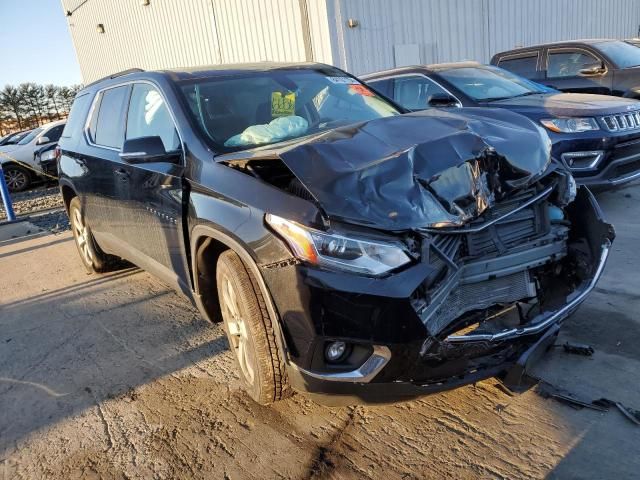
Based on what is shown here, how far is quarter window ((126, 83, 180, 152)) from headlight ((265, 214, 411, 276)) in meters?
1.37

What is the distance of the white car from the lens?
13203 millimetres

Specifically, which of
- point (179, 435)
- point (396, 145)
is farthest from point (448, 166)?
point (179, 435)

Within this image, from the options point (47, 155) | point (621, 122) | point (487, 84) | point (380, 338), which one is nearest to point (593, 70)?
point (487, 84)

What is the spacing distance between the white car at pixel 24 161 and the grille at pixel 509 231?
13106mm

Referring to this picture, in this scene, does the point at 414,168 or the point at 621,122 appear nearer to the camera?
the point at 414,168

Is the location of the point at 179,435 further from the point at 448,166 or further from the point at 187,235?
the point at 448,166

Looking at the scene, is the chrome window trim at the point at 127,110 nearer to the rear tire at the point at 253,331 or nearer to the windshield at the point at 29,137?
the rear tire at the point at 253,331

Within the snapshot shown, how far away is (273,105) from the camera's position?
11.5 feet

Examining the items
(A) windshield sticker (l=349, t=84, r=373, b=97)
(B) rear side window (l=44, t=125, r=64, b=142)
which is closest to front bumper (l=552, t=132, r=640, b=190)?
(A) windshield sticker (l=349, t=84, r=373, b=97)

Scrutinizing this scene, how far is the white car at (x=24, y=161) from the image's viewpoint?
13203mm

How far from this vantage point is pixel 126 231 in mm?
4008

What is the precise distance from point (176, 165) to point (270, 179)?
84cm

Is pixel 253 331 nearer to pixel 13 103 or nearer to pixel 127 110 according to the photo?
pixel 127 110

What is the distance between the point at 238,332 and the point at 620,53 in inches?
314
